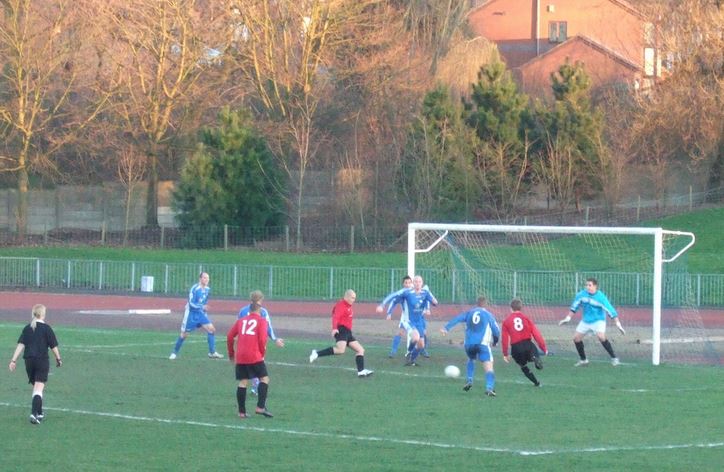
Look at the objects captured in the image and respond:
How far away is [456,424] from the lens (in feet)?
44.9

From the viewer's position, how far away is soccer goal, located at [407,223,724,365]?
25.3 meters

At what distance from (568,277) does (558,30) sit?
142 feet

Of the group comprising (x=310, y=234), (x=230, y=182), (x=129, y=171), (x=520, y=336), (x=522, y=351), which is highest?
(x=129, y=171)

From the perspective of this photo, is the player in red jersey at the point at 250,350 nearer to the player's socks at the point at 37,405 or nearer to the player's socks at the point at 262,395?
the player's socks at the point at 262,395

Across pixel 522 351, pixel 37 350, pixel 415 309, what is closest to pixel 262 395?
pixel 37 350

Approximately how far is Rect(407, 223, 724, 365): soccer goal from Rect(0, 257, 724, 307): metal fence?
5 cm

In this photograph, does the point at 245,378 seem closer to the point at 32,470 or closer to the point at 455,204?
the point at 32,470

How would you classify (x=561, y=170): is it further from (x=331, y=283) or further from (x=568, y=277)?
(x=331, y=283)

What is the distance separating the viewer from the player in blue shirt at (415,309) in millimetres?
20766

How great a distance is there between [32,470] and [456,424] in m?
5.47

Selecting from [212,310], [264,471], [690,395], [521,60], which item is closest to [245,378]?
[264,471]

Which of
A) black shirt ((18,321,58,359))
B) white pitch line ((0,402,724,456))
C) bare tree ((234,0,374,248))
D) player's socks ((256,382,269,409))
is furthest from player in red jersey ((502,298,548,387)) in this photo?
bare tree ((234,0,374,248))

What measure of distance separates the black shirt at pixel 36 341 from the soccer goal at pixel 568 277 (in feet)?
35.9

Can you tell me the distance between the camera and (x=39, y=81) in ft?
159
